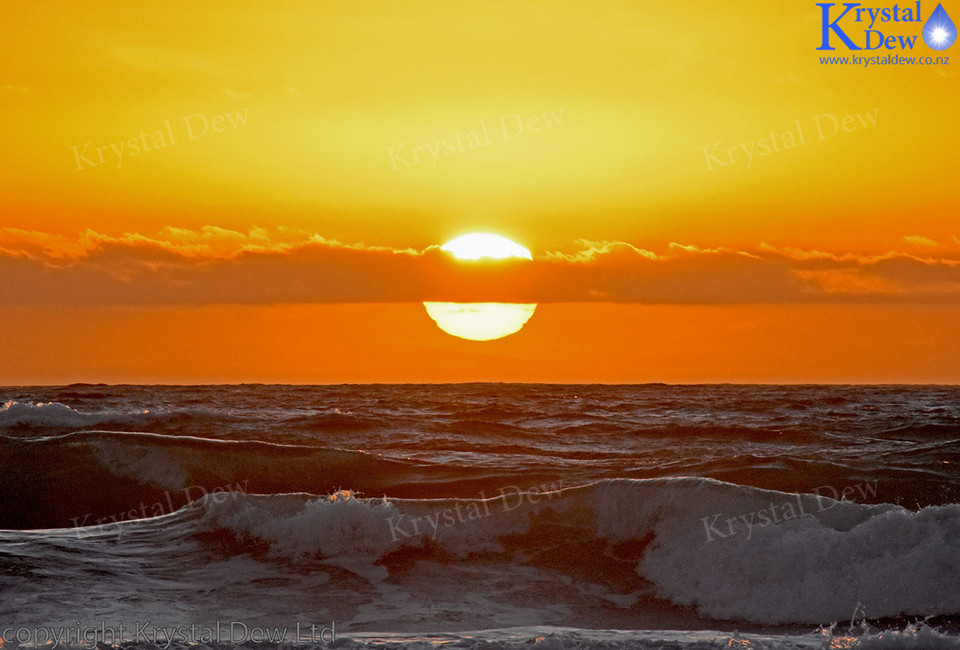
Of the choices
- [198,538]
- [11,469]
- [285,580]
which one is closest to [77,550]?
[198,538]

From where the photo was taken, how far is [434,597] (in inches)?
399

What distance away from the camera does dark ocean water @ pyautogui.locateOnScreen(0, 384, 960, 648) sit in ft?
29.3

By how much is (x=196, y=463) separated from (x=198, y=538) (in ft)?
19.6

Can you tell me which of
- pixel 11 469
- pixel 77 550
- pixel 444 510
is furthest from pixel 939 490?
pixel 11 469

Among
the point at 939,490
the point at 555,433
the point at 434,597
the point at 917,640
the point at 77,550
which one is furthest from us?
the point at 555,433

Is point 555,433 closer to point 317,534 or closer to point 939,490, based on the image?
point 939,490

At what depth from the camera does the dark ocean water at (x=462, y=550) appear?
29.3 ft

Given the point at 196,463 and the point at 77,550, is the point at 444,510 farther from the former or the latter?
the point at 196,463

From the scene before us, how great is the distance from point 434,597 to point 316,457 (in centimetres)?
841

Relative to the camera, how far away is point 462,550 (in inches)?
465

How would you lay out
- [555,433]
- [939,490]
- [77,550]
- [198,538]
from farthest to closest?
[555,433], [939,490], [198,538], [77,550]

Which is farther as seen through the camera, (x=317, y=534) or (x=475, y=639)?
(x=317, y=534)

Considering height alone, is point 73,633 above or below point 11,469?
below

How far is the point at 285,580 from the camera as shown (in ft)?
34.9
